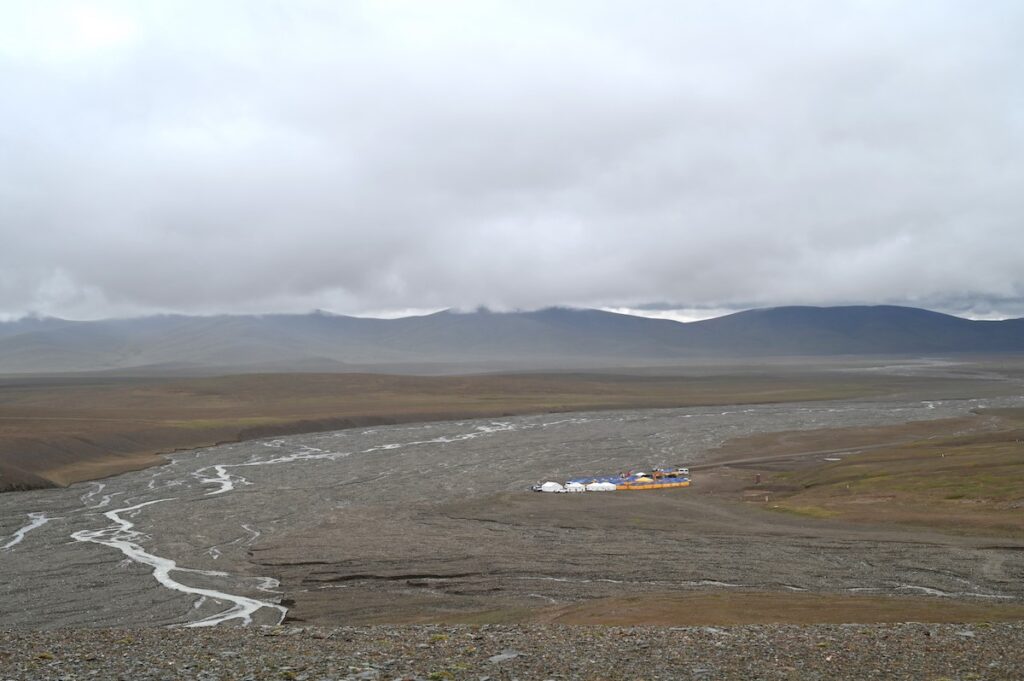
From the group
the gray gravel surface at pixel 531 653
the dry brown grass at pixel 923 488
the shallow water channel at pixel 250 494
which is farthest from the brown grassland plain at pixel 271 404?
the dry brown grass at pixel 923 488

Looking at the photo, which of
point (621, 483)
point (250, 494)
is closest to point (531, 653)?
point (621, 483)

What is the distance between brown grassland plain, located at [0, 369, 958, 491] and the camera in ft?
227

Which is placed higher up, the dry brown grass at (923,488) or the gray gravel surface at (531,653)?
the gray gravel surface at (531,653)

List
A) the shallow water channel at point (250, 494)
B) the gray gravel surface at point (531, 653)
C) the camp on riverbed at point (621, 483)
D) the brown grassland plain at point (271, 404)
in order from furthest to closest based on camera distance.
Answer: the brown grassland plain at point (271, 404) → the camp on riverbed at point (621, 483) → the shallow water channel at point (250, 494) → the gray gravel surface at point (531, 653)

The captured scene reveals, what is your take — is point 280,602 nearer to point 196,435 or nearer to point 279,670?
point 279,670

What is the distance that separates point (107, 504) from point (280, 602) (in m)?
28.2

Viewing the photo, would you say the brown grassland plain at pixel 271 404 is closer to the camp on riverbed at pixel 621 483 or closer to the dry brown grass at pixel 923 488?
the camp on riverbed at pixel 621 483

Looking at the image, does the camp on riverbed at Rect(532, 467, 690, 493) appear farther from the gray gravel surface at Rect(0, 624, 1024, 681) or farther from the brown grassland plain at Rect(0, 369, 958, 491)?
the brown grassland plain at Rect(0, 369, 958, 491)

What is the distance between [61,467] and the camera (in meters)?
64.5

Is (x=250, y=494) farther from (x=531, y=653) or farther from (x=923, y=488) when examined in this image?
(x=531, y=653)

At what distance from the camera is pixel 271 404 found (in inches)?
4990

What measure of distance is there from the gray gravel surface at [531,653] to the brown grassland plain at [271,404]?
142 feet

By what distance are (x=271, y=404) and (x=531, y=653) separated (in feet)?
376

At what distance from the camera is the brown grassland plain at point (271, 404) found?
69.1 metres
